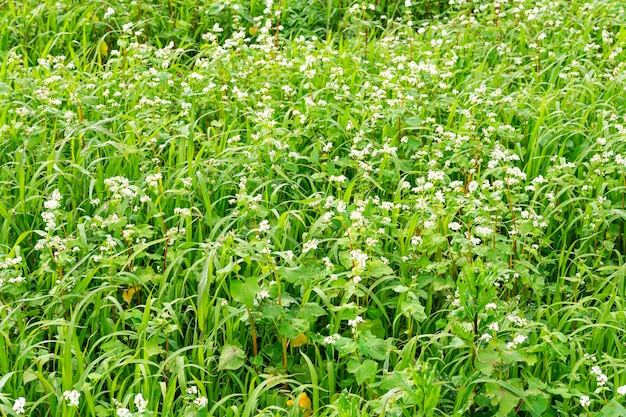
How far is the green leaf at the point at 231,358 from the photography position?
3369 millimetres

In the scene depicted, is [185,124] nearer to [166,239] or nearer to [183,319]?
[166,239]

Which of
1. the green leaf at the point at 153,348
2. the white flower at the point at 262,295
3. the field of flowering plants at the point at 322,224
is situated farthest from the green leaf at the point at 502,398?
the green leaf at the point at 153,348

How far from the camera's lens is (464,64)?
574cm

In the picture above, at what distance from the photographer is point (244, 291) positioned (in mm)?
3297

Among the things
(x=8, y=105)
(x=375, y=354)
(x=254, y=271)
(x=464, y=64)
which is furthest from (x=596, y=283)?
(x=8, y=105)

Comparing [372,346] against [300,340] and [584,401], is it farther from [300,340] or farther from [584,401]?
[584,401]

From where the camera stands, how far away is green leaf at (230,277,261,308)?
3281 mm

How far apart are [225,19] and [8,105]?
2093 mm

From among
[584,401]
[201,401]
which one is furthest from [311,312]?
[584,401]

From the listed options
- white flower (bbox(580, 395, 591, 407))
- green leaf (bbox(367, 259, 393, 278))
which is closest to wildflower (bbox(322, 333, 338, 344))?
green leaf (bbox(367, 259, 393, 278))

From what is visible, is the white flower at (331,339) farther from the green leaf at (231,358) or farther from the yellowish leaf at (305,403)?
the green leaf at (231,358)

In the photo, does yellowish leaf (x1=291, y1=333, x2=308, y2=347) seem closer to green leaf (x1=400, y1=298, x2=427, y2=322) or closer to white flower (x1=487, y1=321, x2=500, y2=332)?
green leaf (x1=400, y1=298, x2=427, y2=322)

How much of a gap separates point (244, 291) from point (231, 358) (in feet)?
0.97

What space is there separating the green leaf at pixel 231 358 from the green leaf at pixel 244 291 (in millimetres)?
229
